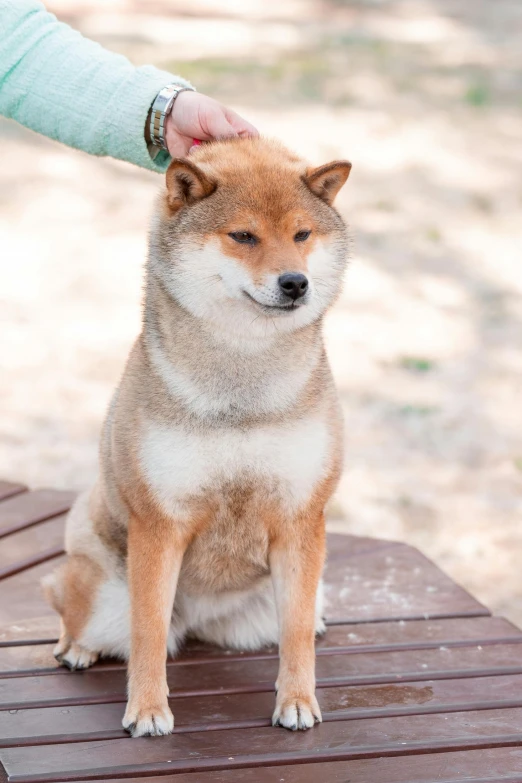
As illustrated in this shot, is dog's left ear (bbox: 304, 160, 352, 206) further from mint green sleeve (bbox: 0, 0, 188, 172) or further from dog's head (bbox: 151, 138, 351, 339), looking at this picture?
mint green sleeve (bbox: 0, 0, 188, 172)

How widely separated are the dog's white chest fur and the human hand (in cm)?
84

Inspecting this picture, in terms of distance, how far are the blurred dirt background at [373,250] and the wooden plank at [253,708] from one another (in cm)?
167

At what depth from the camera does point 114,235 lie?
787cm

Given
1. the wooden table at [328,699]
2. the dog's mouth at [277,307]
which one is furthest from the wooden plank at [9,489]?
the dog's mouth at [277,307]

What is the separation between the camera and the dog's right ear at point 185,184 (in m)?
2.55

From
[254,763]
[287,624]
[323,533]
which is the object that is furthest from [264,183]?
[254,763]

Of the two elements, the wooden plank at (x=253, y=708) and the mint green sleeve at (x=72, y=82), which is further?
the mint green sleeve at (x=72, y=82)

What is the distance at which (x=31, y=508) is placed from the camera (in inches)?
153

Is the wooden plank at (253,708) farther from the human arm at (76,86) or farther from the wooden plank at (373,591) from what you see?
the human arm at (76,86)

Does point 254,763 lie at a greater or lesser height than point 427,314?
greater

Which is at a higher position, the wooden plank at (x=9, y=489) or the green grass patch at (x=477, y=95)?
A: the wooden plank at (x=9, y=489)

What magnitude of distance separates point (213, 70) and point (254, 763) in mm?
8425

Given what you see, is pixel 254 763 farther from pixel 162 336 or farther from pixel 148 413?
pixel 162 336

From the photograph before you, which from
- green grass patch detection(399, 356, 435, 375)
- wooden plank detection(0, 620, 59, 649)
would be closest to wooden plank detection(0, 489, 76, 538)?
wooden plank detection(0, 620, 59, 649)
